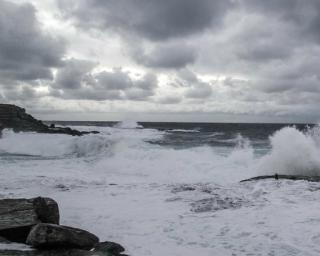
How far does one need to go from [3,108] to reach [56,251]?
46676mm

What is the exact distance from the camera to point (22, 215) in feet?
22.7

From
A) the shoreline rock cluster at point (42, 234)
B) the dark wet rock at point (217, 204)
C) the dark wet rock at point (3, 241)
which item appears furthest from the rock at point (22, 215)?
the dark wet rock at point (217, 204)

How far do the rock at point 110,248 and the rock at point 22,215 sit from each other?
132cm

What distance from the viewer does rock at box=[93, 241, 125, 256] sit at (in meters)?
6.23

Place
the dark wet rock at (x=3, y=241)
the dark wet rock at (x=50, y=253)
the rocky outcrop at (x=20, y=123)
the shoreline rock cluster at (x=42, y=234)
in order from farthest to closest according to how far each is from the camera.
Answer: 1. the rocky outcrop at (x=20, y=123)
2. the dark wet rock at (x=3, y=241)
3. the shoreline rock cluster at (x=42, y=234)
4. the dark wet rock at (x=50, y=253)

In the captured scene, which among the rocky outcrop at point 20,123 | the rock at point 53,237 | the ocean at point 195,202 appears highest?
the rocky outcrop at point 20,123

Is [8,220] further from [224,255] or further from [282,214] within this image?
[282,214]

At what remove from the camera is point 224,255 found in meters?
6.41

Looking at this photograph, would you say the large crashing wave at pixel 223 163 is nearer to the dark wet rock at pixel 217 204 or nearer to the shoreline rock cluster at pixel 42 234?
the dark wet rock at pixel 217 204

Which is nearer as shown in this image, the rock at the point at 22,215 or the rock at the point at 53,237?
the rock at the point at 53,237

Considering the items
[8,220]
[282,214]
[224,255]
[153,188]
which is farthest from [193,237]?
[153,188]

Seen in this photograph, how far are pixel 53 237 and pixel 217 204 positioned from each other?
4979 mm

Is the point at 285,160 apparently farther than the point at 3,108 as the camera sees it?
No

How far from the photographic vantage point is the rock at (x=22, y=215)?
6.64 meters
